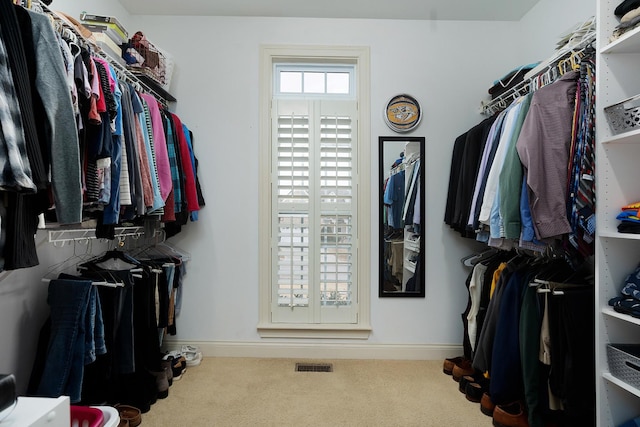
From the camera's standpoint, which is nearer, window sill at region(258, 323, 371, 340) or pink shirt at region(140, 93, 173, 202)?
pink shirt at region(140, 93, 173, 202)

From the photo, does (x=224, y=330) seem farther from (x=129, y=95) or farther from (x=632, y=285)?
(x=632, y=285)

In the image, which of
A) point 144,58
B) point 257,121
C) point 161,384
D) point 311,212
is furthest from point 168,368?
point 144,58

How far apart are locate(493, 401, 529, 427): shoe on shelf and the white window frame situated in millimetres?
994

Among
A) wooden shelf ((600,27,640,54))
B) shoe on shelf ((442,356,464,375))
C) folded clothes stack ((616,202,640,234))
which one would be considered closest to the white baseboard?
shoe on shelf ((442,356,464,375))

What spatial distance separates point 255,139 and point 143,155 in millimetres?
958

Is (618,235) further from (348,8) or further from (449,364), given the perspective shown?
(348,8)

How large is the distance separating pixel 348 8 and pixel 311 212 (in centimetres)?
152

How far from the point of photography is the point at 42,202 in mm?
1212

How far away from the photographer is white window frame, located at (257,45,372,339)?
102 inches

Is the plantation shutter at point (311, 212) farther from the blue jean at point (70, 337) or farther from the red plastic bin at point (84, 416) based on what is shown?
the red plastic bin at point (84, 416)

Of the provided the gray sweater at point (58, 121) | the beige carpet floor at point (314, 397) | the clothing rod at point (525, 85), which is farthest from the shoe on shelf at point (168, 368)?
the clothing rod at point (525, 85)

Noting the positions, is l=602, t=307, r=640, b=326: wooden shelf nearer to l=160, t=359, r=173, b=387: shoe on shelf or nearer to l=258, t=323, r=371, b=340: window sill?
l=258, t=323, r=371, b=340: window sill

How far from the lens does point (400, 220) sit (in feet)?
8.56

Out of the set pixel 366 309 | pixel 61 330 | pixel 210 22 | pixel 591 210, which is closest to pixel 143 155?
pixel 61 330
